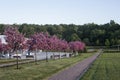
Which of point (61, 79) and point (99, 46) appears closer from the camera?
point (61, 79)

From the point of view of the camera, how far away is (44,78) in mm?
28656

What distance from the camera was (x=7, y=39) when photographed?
38.7 m

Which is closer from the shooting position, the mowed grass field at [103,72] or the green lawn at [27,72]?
the green lawn at [27,72]

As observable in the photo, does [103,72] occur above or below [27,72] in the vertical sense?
below

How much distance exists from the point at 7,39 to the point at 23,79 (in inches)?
491

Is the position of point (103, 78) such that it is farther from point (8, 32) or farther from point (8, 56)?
point (8, 56)

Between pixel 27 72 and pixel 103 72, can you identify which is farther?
pixel 103 72

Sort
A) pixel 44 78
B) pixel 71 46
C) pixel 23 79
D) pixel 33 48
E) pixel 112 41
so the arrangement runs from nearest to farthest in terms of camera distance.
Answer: pixel 23 79, pixel 44 78, pixel 33 48, pixel 71 46, pixel 112 41

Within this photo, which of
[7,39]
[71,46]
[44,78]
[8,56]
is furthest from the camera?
[71,46]

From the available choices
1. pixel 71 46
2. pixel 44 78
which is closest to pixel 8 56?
pixel 71 46

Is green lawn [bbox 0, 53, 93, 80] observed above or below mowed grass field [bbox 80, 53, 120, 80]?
above

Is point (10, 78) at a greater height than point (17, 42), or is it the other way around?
point (17, 42)

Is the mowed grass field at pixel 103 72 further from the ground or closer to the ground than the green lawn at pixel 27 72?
closer to the ground

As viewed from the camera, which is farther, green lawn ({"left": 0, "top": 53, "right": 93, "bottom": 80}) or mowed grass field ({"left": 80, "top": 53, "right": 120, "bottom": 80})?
mowed grass field ({"left": 80, "top": 53, "right": 120, "bottom": 80})
